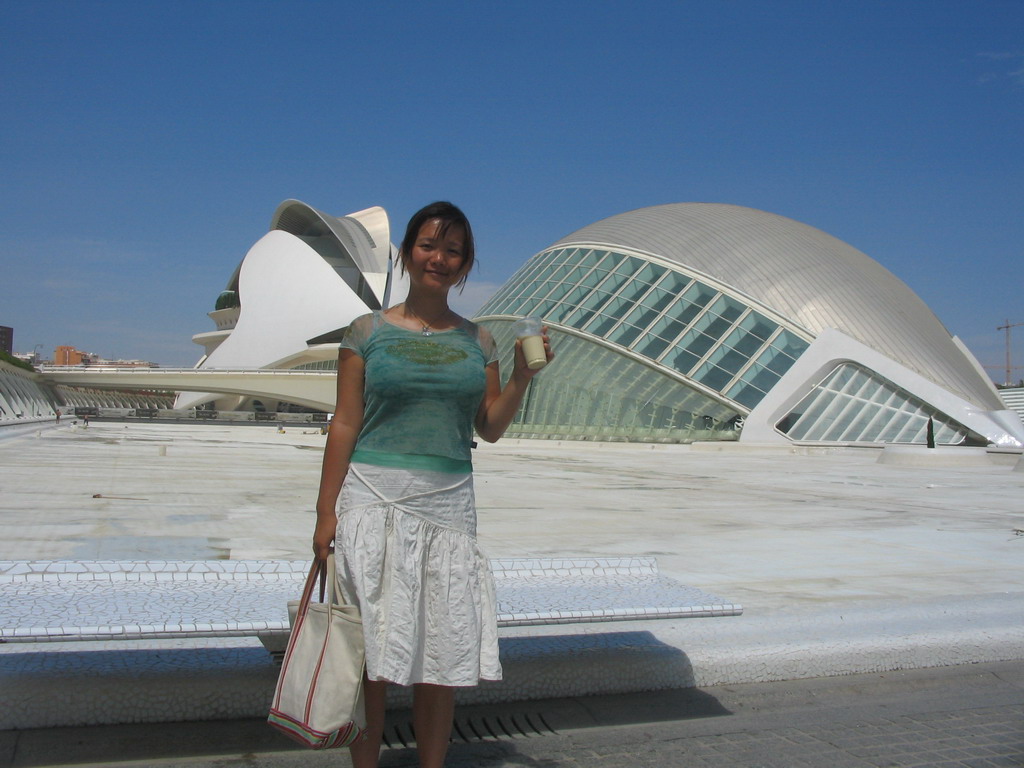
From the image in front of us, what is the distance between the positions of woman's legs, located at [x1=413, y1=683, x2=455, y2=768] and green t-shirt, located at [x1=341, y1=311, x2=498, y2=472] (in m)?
0.60

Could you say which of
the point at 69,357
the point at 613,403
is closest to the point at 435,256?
the point at 613,403

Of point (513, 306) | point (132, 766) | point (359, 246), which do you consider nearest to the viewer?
point (132, 766)

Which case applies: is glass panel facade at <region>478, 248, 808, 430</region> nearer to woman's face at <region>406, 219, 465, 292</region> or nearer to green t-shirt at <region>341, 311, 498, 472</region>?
woman's face at <region>406, 219, 465, 292</region>

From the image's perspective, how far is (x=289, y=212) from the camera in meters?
67.4

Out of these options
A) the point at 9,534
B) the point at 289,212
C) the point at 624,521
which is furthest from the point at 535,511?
the point at 289,212

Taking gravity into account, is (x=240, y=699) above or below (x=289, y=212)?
below

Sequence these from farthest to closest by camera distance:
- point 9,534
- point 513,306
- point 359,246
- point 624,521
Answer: point 359,246 < point 513,306 < point 624,521 < point 9,534

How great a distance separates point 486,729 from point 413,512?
109 cm

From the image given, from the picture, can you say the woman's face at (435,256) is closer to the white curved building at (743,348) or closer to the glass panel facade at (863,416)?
the white curved building at (743,348)

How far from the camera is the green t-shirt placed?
2352mm

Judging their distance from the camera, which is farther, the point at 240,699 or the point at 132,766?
the point at 240,699

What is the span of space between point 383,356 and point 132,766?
141 cm

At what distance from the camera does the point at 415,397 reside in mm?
2357

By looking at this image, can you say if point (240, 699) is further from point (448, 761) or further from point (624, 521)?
point (624, 521)
